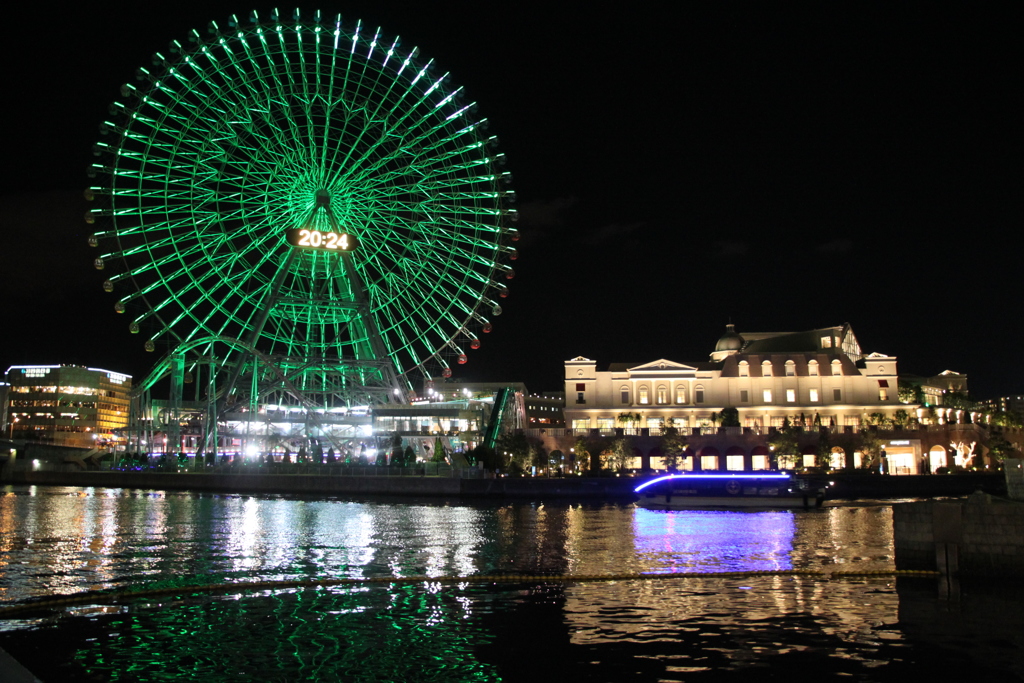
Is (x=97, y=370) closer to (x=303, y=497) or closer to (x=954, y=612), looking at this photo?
(x=303, y=497)

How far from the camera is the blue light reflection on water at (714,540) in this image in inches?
1319

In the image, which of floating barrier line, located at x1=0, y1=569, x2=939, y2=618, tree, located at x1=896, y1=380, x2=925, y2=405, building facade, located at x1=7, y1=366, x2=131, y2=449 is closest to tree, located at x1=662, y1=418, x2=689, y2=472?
tree, located at x1=896, y1=380, x2=925, y2=405

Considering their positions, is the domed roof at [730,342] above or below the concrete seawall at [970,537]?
above

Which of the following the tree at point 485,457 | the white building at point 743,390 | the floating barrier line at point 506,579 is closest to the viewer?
the floating barrier line at point 506,579

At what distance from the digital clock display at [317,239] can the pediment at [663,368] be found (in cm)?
5544

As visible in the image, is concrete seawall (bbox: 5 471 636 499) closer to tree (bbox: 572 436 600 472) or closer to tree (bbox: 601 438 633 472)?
tree (bbox: 572 436 600 472)

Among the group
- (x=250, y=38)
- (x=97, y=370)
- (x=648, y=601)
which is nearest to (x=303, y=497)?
(x=250, y=38)

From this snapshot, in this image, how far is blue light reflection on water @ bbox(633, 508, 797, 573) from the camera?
33.5 m

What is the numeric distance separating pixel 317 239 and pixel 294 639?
176 ft

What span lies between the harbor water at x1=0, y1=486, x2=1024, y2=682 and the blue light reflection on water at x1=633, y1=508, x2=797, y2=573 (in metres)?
0.24

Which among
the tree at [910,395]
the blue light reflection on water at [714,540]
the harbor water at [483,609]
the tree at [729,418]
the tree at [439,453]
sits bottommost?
the blue light reflection on water at [714,540]

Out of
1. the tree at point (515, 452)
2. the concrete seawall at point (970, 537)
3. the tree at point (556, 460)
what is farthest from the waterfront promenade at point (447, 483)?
the concrete seawall at point (970, 537)

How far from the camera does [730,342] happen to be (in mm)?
129750

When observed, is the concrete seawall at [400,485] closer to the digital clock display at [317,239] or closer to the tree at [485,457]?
the tree at [485,457]
